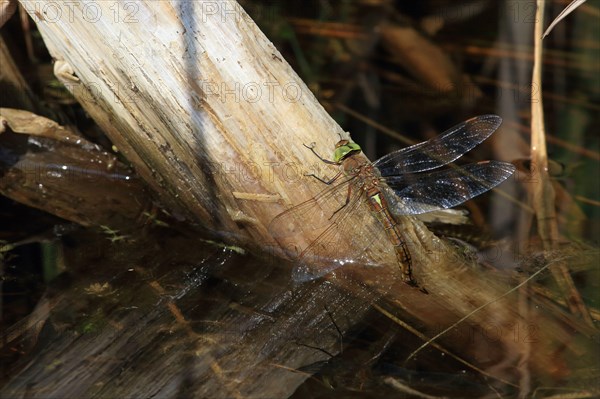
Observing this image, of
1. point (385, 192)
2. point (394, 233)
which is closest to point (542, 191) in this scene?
point (385, 192)

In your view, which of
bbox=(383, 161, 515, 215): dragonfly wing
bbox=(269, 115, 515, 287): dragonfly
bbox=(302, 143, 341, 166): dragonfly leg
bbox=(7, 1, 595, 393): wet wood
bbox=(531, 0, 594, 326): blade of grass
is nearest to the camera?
bbox=(7, 1, 595, 393): wet wood

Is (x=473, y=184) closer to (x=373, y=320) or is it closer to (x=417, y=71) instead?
(x=373, y=320)

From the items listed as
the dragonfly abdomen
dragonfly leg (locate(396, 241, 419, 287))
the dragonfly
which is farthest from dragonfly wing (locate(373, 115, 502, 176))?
dragonfly leg (locate(396, 241, 419, 287))

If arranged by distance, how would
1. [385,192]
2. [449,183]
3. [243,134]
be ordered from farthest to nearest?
1. [449,183]
2. [385,192]
3. [243,134]

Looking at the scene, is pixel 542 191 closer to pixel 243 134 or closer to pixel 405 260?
pixel 405 260

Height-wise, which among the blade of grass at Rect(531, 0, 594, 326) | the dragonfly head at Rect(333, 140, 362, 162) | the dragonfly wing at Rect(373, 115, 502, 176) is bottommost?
the blade of grass at Rect(531, 0, 594, 326)

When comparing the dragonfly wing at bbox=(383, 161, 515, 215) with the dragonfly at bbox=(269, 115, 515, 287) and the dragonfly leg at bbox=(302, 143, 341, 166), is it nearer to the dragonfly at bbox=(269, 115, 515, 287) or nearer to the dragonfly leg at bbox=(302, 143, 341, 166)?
the dragonfly at bbox=(269, 115, 515, 287)
